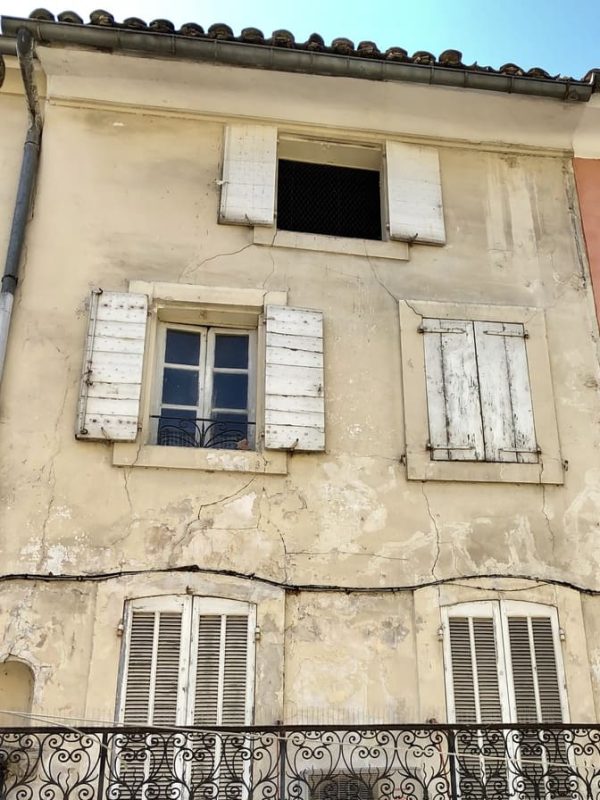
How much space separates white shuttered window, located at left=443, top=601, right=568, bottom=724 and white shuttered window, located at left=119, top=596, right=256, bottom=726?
1553 millimetres

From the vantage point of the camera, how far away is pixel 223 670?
6395 millimetres

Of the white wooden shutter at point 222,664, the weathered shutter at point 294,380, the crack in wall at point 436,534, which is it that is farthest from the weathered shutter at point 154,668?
the crack in wall at point 436,534

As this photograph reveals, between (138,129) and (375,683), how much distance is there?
5477 millimetres

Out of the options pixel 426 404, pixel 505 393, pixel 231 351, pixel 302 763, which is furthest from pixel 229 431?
pixel 302 763

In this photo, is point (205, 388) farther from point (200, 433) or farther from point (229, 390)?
point (200, 433)

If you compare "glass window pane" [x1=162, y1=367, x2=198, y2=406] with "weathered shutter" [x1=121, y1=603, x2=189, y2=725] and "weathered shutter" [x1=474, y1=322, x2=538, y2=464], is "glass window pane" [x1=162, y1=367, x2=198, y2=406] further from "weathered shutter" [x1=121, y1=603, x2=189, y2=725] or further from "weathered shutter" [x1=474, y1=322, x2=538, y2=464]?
"weathered shutter" [x1=474, y1=322, x2=538, y2=464]

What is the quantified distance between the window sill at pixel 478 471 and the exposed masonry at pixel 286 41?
3656 millimetres

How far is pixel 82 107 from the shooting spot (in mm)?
8312

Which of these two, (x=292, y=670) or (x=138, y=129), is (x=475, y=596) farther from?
(x=138, y=129)

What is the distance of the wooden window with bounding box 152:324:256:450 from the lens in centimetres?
731

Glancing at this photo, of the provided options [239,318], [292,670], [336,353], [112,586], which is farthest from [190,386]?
[292,670]

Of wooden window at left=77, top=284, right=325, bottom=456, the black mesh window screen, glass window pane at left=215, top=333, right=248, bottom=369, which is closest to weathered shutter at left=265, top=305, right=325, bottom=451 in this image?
wooden window at left=77, top=284, right=325, bottom=456

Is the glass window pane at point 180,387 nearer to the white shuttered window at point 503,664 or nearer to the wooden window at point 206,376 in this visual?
the wooden window at point 206,376

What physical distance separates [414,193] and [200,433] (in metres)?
3.20
